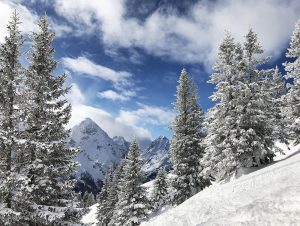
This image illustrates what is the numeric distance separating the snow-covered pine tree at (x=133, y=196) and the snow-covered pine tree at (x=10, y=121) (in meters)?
22.2

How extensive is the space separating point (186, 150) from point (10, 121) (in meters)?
22.2

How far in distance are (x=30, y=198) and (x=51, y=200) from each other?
140 cm

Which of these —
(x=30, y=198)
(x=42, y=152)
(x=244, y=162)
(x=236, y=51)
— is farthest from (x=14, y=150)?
(x=236, y=51)

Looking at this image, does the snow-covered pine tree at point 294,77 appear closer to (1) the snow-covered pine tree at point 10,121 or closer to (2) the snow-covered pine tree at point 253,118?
(2) the snow-covered pine tree at point 253,118

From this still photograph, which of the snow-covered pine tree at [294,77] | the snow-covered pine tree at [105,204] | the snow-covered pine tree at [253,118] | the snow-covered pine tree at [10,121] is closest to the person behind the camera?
the snow-covered pine tree at [10,121]

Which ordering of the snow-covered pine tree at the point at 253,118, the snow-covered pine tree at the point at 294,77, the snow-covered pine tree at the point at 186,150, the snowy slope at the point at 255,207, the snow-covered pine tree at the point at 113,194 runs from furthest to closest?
the snow-covered pine tree at the point at 113,194 < the snow-covered pine tree at the point at 186,150 < the snow-covered pine tree at the point at 294,77 < the snow-covered pine tree at the point at 253,118 < the snowy slope at the point at 255,207

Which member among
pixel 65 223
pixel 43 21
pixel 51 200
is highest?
pixel 43 21

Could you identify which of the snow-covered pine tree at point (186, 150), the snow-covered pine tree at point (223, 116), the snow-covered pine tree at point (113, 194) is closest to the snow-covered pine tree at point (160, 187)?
the snow-covered pine tree at point (113, 194)

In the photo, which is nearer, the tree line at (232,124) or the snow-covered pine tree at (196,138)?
the tree line at (232,124)

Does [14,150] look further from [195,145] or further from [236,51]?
[195,145]

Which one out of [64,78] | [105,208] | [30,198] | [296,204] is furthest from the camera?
[105,208]

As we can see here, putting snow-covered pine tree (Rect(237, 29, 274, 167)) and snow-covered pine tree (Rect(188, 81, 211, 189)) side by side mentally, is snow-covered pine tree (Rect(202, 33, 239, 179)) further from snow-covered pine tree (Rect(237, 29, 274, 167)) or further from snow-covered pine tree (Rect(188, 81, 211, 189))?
snow-covered pine tree (Rect(188, 81, 211, 189))

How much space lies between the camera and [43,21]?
69.7 ft

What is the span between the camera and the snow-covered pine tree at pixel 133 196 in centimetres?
3834
